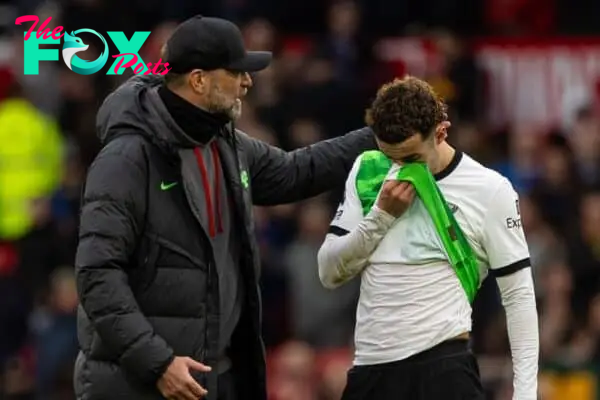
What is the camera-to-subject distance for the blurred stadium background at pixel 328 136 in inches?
479

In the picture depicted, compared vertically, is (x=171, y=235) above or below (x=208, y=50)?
below

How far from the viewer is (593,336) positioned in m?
11.8

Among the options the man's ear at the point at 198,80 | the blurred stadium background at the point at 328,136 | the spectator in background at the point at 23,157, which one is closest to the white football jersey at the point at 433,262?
the man's ear at the point at 198,80

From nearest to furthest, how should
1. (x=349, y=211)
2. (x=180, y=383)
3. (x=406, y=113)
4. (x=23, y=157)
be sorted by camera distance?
1. (x=406, y=113)
2. (x=180, y=383)
3. (x=349, y=211)
4. (x=23, y=157)

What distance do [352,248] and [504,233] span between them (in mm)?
538

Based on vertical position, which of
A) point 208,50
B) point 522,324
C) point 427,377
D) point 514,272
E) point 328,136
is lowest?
point 427,377

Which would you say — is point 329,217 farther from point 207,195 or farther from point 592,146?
point 207,195

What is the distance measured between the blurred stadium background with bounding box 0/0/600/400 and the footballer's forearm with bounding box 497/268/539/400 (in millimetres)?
4453

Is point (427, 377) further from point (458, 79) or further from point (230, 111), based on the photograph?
point (458, 79)

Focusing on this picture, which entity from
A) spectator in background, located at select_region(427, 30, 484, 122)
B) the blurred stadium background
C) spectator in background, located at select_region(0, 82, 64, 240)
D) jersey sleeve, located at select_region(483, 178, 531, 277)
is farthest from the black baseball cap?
spectator in background, located at select_region(0, 82, 64, 240)

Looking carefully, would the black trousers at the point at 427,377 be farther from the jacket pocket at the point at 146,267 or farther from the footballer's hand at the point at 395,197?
the jacket pocket at the point at 146,267

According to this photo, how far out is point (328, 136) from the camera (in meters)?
13.8

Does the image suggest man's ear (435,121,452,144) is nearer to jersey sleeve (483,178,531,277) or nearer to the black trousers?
jersey sleeve (483,178,531,277)

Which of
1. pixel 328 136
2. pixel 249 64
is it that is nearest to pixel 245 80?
pixel 249 64
